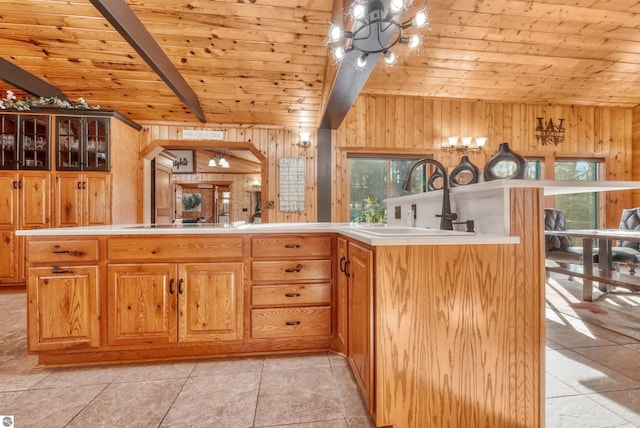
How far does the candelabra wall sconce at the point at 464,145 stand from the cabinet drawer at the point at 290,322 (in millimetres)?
4251

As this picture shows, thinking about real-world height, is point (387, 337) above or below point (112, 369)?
above

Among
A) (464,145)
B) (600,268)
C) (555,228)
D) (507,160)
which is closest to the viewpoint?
(507,160)

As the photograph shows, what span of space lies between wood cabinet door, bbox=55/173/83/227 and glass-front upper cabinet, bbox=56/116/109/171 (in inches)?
4.9

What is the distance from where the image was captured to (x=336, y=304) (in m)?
2.05

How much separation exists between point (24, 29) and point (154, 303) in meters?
3.53

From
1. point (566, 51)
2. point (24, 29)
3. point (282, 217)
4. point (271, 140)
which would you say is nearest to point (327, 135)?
Answer: point (271, 140)

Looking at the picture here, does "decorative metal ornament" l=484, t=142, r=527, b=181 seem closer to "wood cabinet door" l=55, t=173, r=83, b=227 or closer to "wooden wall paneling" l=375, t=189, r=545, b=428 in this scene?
"wooden wall paneling" l=375, t=189, r=545, b=428

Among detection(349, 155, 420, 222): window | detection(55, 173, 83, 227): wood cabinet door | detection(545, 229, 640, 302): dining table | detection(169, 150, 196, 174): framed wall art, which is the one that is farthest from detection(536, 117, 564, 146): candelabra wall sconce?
detection(169, 150, 196, 174): framed wall art

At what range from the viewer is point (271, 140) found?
16.2 ft

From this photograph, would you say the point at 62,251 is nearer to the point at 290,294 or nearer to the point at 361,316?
the point at 290,294

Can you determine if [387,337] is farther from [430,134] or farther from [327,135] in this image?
[430,134]

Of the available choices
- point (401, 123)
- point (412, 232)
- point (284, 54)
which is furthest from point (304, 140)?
point (412, 232)

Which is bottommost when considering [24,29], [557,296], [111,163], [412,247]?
[557,296]

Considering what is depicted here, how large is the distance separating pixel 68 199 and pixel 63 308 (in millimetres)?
2625
